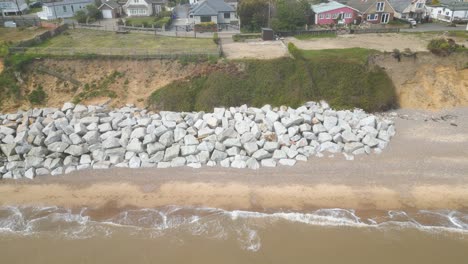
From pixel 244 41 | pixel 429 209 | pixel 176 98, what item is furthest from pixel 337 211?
pixel 244 41

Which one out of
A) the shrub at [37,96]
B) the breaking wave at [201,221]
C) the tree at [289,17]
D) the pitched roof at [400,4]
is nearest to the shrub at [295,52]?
the tree at [289,17]

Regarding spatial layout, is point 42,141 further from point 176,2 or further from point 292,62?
point 176,2

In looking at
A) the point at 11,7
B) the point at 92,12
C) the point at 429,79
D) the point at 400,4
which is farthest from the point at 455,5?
the point at 11,7

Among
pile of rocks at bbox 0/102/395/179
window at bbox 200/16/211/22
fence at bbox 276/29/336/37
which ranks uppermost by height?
window at bbox 200/16/211/22

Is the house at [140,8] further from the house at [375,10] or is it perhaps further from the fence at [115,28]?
the house at [375,10]

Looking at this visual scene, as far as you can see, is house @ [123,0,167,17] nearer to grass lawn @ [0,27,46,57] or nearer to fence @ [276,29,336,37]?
grass lawn @ [0,27,46,57]

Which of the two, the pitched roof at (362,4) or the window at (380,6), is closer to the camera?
the window at (380,6)

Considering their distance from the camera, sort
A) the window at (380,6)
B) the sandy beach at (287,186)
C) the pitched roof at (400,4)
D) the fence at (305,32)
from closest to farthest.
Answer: the sandy beach at (287,186), the fence at (305,32), the window at (380,6), the pitched roof at (400,4)

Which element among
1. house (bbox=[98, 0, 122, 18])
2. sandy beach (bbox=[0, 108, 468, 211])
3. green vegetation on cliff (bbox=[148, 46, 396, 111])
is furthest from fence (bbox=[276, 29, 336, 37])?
house (bbox=[98, 0, 122, 18])
